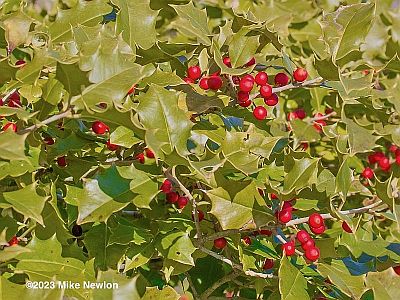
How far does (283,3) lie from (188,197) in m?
1.26

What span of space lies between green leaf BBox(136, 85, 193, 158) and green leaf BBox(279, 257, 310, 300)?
1.02ft

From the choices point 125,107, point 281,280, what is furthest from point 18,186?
point 281,280

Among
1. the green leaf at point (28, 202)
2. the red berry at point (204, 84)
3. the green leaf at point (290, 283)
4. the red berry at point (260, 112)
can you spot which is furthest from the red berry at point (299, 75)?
the green leaf at point (28, 202)

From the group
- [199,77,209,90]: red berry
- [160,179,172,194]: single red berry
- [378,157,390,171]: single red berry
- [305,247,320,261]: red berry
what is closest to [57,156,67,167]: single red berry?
[160,179,172,194]: single red berry

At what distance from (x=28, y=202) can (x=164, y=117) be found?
0.30 meters

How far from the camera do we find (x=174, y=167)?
1.22 m

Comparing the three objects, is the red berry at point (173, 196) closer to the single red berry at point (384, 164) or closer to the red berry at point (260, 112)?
the red berry at point (260, 112)

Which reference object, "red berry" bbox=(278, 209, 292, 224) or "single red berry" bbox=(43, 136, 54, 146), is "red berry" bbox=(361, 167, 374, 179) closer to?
"red berry" bbox=(278, 209, 292, 224)

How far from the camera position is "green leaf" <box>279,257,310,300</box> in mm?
1247

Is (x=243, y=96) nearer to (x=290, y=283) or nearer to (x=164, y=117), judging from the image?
(x=164, y=117)

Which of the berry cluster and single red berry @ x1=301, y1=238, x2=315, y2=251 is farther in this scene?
the berry cluster

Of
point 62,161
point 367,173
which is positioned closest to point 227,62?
point 62,161

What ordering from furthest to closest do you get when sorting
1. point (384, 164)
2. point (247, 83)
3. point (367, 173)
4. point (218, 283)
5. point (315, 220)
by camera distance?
point (384, 164)
point (367, 173)
point (218, 283)
point (247, 83)
point (315, 220)

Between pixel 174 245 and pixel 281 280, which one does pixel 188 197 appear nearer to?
pixel 174 245
